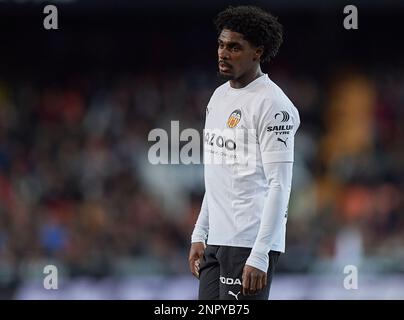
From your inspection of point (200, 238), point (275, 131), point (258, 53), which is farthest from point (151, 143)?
point (275, 131)

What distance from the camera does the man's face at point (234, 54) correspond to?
4328 millimetres

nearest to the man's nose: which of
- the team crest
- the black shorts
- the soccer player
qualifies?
the soccer player

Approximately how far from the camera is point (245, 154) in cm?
427

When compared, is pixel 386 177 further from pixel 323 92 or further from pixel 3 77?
pixel 3 77

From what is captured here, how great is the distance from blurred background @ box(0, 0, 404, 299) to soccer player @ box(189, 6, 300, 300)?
4.93m

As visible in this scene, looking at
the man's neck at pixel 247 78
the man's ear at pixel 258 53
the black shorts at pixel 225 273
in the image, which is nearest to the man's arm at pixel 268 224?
the black shorts at pixel 225 273

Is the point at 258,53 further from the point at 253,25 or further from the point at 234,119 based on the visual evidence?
the point at 234,119

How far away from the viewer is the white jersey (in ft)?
13.8

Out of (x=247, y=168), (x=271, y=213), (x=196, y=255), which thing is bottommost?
(x=196, y=255)

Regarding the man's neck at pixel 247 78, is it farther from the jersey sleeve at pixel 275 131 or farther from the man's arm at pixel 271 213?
the man's arm at pixel 271 213

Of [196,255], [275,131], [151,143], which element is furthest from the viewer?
[151,143]

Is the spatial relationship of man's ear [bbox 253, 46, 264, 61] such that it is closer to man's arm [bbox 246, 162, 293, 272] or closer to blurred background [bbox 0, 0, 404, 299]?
man's arm [bbox 246, 162, 293, 272]

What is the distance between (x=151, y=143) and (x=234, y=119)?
21.9 ft

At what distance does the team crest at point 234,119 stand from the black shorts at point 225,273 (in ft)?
1.94
